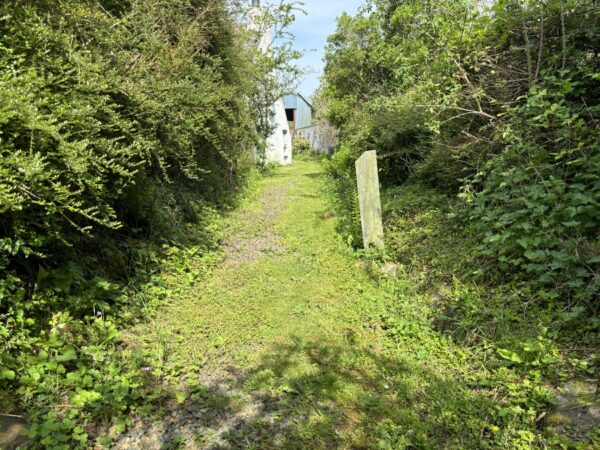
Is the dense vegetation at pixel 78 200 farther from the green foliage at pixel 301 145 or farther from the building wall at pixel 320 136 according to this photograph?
the green foliage at pixel 301 145

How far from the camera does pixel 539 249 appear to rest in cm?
333

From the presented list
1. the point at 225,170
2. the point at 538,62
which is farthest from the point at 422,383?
the point at 225,170

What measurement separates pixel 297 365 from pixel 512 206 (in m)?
2.83

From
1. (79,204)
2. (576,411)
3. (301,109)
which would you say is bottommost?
(576,411)

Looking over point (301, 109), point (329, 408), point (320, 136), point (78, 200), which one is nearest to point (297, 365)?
point (329, 408)

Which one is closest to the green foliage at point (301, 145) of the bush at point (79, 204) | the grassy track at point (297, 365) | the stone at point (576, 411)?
the bush at point (79, 204)

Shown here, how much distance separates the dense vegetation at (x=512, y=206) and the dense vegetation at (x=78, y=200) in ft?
8.88

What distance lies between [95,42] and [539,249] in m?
5.15

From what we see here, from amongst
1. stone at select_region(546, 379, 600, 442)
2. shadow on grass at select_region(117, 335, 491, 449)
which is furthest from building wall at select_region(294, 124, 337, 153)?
stone at select_region(546, 379, 600, 442)

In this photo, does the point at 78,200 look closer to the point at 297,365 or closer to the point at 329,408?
the point at 297,365

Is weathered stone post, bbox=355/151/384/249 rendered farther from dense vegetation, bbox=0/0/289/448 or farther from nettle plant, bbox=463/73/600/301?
dense vegetation, bbox=0/0/289/448

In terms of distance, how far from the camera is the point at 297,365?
314cm

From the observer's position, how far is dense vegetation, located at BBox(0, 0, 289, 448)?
2521 millimetres

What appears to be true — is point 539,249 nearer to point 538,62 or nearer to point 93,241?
point 538,62
